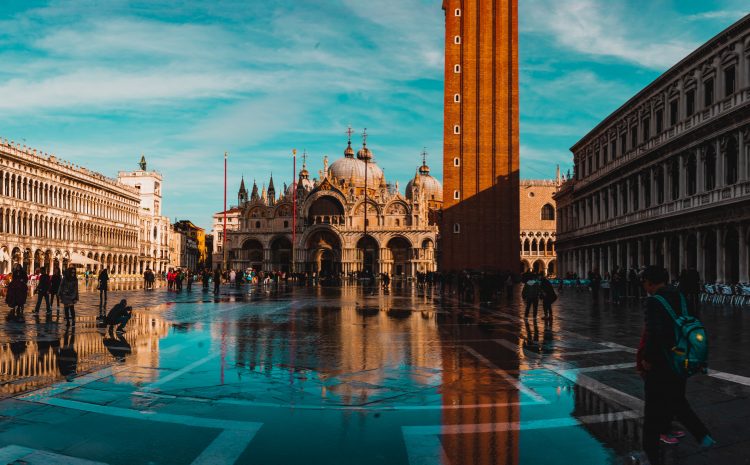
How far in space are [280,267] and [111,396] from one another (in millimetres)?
98880

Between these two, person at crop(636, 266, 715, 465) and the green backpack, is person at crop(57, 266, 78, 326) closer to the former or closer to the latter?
person at crop(636, 266, 715, 465)

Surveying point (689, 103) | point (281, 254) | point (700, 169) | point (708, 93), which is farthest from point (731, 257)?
point (281, 254)

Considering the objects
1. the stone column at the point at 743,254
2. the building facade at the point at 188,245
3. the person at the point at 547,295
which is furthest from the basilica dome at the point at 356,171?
the person at the point at 547,295

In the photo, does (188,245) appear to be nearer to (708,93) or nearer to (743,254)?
(708,93)

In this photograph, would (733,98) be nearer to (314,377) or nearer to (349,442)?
(314,377)

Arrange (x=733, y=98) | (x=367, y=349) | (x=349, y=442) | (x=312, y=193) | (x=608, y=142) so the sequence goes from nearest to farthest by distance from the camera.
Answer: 1. (x=349, y=442)
2. (x=367, y=349)
3. (x=733, y=98)
4. (x=608, y=142)
5. (x=312, y=193)

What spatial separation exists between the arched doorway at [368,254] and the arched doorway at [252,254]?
1582 cm

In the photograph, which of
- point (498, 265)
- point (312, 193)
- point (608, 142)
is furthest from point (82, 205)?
point (608, 142)

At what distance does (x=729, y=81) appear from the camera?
31594 millimetres

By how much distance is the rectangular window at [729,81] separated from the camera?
31328mm

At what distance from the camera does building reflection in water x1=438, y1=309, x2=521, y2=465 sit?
18.3 ft

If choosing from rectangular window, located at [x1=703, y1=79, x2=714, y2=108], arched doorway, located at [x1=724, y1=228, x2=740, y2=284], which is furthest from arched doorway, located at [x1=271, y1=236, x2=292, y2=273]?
arched doorway, located at [x1=724, y1=228, x2=740, y2=284]

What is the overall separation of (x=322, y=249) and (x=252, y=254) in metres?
11.6

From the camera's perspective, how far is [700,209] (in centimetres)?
3372
